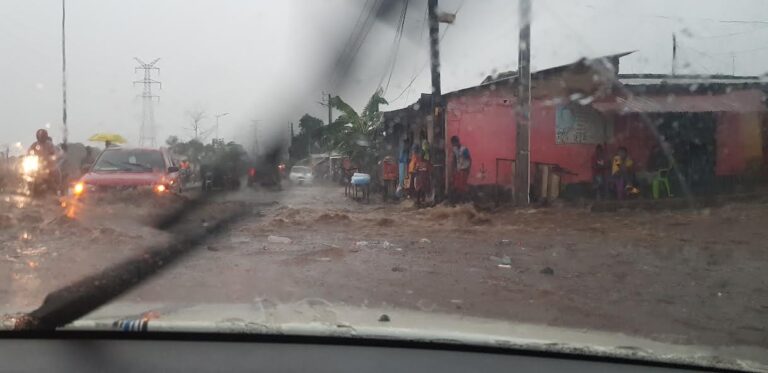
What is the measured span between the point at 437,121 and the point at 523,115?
6.40 feet

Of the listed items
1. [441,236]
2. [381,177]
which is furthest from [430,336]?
[381,177]

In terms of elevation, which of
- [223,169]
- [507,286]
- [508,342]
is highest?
[223,169]

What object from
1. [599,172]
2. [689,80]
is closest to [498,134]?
[599,172]

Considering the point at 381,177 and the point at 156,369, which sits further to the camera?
the point at 381,177

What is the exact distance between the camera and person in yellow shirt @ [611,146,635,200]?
15.4 metres

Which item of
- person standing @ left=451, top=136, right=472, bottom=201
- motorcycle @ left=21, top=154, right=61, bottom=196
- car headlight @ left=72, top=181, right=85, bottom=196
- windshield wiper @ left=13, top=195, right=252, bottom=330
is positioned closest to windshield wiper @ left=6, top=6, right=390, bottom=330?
windshield wiper @ left=13, top=195, right=252, bottom=330

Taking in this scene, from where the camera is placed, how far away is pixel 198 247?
859cm

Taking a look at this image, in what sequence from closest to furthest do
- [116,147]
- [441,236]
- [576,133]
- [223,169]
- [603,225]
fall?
[223,169] → [441,236] → [603,225] → [116,147] → [576,133]

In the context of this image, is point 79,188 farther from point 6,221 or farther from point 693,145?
point 693,145

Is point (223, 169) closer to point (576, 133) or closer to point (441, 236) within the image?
point (441, 236)

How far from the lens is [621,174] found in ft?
50.9

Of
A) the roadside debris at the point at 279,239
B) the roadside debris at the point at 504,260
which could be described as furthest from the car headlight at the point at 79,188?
the roadside debris at the point at 504,260

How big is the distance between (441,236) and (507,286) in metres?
3.75

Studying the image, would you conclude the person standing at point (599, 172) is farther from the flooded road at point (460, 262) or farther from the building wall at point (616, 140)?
the flooded road at point (460, 262)
